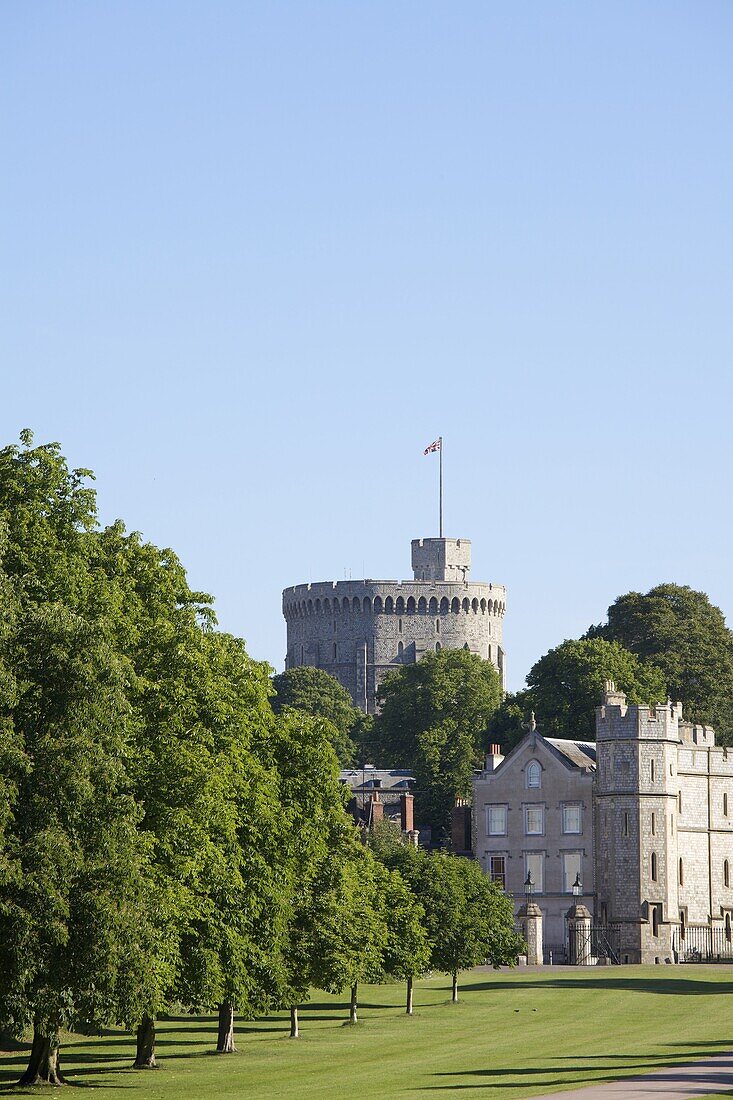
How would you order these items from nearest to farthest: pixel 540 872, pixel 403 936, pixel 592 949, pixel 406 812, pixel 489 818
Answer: pixel 403 936
pixel 592 949
pixel 540 872
pixel 489 818
pixel 406 812

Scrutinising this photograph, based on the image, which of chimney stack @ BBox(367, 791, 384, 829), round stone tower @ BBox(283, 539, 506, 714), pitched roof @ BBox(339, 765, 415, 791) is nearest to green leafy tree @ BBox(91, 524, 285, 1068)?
chimney stack @ BBox(367, 791, 384, 829)

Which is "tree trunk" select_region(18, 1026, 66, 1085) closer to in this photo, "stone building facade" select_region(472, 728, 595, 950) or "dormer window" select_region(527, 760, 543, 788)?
"stone building facade" select_region(472, 728, 595, 950)

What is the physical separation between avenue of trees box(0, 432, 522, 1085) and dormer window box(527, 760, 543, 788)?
39.7m

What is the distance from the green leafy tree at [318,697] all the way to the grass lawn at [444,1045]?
268 feet

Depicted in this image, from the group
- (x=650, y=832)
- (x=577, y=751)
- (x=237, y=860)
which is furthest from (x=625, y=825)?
(x=237, y=860)

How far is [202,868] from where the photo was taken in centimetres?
4581

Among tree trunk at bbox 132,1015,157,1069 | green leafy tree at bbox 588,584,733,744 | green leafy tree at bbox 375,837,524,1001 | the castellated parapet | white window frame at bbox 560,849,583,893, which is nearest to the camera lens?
tree trunk at bbox 132,1015,157,1069

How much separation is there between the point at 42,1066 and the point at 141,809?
23.0 ft

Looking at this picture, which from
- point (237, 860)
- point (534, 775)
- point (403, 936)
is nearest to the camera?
point (237, 860)

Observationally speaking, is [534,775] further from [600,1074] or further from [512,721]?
[600,1074]

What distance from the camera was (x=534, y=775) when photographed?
101 m

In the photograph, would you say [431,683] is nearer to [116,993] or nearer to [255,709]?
[255,709]

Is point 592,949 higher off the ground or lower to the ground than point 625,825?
lower

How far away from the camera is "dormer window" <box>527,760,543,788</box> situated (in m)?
101
